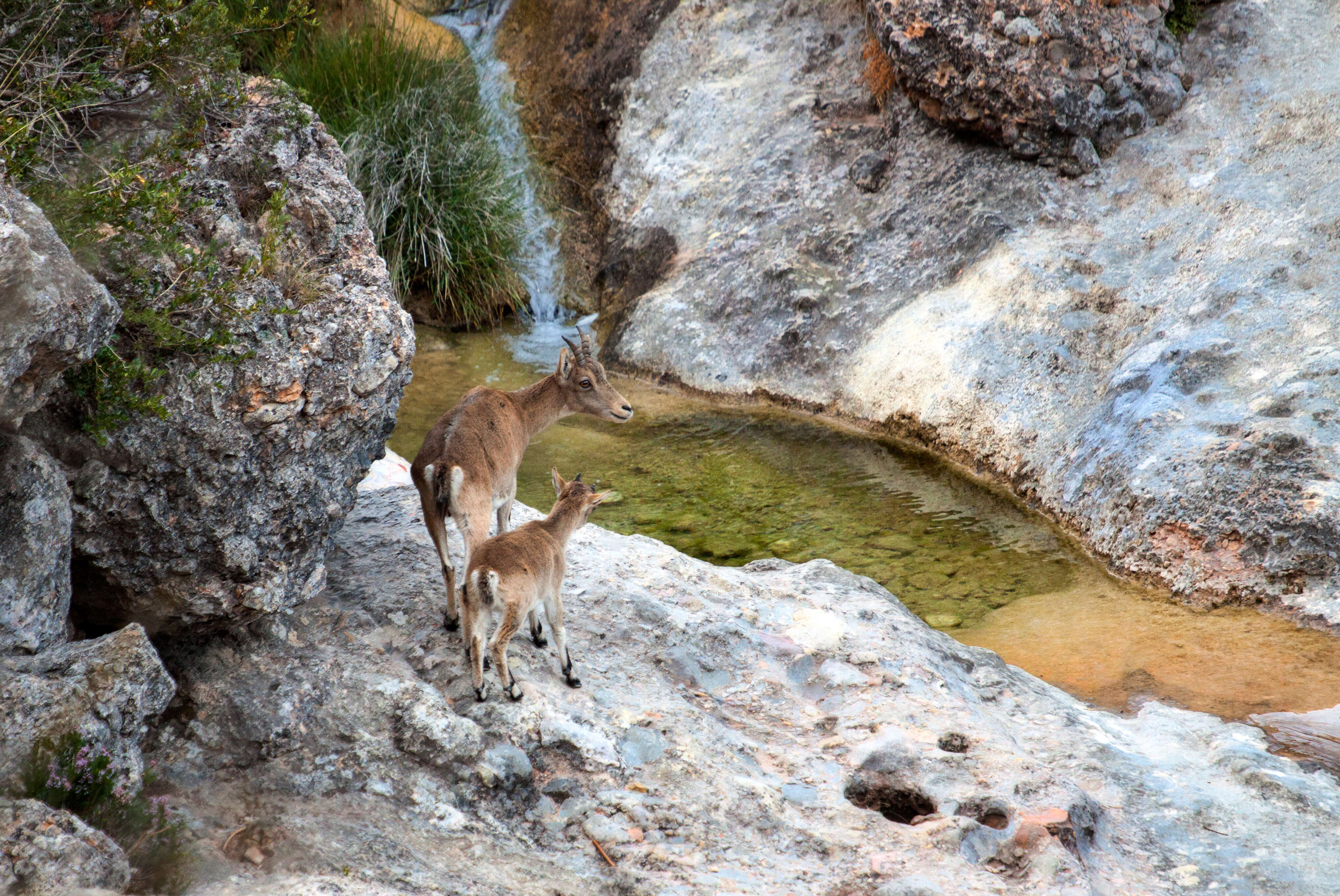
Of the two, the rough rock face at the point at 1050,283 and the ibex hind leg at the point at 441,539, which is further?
the rough rock face at the point at 1050,283

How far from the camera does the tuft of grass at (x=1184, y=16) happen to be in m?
11.3

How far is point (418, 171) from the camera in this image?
12547 millimetres

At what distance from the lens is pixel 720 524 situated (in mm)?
8570

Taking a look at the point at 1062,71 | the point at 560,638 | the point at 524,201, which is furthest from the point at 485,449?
the point at 524,201

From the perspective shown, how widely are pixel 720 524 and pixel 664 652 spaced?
3344mm

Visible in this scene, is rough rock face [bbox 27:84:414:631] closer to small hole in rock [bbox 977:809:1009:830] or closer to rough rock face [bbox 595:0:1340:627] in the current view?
small hole in rock [bbox 977:809:1009:830]

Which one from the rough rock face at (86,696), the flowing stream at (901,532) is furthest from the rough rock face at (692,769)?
the flowing stream at (901,532)

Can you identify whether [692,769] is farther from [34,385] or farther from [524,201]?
[524,201]

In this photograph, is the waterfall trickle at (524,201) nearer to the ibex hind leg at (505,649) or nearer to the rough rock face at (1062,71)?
the rough rock face at (1062,71)

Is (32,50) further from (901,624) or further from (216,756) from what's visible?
(901,624)

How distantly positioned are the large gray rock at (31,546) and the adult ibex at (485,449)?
5.72 ft

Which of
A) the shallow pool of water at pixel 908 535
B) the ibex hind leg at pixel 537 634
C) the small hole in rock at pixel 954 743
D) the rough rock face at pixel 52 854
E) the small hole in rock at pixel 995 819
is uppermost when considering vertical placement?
the rough rock face at pixel 52 854

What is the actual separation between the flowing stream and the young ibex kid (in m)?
3.17

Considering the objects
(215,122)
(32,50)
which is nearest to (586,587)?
(215,122)
